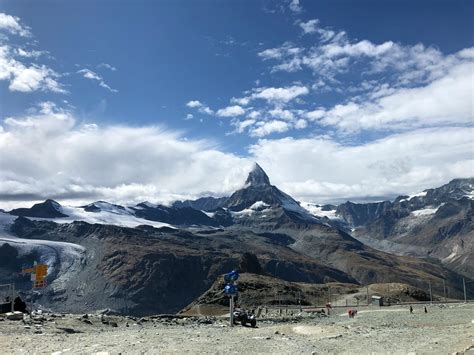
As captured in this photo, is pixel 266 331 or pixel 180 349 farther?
pixel 266 331

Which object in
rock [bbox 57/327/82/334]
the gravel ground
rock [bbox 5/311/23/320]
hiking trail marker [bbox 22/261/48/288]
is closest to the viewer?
the gravel ground

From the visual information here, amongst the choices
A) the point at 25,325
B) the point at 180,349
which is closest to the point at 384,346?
the point at 180,349

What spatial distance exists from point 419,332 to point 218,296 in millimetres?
125951

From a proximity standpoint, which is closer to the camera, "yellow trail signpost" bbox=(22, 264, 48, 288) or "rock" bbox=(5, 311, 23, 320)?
"rock" bbox=(5, 311, 23, 320)

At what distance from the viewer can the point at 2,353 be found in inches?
869

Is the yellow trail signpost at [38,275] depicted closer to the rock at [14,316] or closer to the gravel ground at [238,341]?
the rock at [14,316]

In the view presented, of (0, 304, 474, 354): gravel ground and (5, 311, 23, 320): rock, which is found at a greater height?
(5, 311, 23, 320): rock

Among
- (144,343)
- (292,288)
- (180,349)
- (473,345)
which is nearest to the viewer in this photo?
(473,345)

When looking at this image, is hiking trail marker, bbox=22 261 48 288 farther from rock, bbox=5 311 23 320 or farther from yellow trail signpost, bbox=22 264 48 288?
rock, bbox=5 311 23 320

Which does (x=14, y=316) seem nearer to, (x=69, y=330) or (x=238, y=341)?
(x=69, y=330)

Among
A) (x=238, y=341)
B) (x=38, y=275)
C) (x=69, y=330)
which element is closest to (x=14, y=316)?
(x=38, y=275)

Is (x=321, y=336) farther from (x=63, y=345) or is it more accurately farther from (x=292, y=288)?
(x=292, y=288)

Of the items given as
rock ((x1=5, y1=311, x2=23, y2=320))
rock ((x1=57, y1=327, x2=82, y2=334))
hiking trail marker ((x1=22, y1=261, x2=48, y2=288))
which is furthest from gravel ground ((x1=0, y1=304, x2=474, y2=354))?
hiking trail marker ((x1=22, y1=261, x2=48, y2=288))

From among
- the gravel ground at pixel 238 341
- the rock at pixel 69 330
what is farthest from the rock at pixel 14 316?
the rock at pixel 69 330
